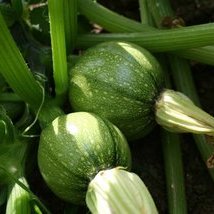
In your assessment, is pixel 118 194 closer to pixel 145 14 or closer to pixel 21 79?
pixel 21 79

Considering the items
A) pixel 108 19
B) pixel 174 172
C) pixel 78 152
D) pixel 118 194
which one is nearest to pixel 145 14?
pixel 108 19

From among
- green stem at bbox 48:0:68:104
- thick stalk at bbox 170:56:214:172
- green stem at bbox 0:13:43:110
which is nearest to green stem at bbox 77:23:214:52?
thick stalk at bbox 170:56:214:172

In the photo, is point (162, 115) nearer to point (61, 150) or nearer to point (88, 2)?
point (61, 150)

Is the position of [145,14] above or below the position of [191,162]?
above

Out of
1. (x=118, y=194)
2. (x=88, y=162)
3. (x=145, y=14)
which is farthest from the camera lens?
(x=145, y=14)

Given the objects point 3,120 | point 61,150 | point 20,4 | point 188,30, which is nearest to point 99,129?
point 61,150
